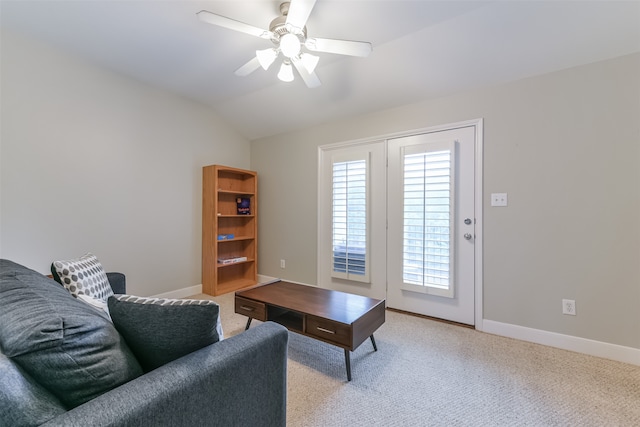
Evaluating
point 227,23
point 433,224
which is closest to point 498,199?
point 433,224

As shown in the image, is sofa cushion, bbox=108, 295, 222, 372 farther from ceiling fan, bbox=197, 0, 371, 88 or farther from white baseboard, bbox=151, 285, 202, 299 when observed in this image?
white baseboard, bbox=151, 285, 202, 299

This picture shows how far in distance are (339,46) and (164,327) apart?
1925 millimetres

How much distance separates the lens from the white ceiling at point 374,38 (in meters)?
1.95

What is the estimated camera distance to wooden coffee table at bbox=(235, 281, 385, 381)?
1772mm

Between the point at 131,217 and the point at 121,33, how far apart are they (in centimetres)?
177

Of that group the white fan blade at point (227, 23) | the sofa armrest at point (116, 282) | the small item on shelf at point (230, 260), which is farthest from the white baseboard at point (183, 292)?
the white fan blade at point (227, 23)

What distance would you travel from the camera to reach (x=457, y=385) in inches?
68.9

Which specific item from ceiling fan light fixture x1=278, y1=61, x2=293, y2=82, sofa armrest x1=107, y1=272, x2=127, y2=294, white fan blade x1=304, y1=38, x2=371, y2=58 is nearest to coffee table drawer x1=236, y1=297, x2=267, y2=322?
sofa armrest x1=107, y1=272, x2=127, y2=294

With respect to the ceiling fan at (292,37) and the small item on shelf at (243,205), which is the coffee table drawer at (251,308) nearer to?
the ceiling fan at (292,37)

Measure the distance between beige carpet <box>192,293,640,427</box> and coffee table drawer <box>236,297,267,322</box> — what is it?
386 mm

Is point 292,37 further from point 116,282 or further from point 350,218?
point 116,282

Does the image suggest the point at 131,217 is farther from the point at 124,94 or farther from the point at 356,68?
the point at 356,68

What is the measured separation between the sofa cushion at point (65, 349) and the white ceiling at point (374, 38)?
2.15 meters

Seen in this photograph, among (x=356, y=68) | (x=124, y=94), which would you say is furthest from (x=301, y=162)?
(x=124, y=94)
